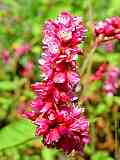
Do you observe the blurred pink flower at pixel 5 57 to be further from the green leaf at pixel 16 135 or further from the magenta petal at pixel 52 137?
the magenta petal at pixel 52 137

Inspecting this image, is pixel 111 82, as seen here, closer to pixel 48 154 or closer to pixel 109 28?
pixel 48 154

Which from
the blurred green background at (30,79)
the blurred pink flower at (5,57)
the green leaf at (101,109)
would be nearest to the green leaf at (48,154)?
the blurred green background at (30,79)

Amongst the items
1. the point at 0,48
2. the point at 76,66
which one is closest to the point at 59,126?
the point at 76,66

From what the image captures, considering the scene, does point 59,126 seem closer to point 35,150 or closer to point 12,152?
point 12,152

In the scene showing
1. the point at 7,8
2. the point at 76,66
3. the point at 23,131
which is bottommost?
the point at 23,131

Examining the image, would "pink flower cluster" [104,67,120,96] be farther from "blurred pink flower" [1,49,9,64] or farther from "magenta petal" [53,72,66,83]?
"magenta petal" [53,72,66,83]

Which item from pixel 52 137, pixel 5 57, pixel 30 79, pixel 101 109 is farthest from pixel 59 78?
pixel 5 57

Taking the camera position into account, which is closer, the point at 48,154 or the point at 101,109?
the point at 48,154
